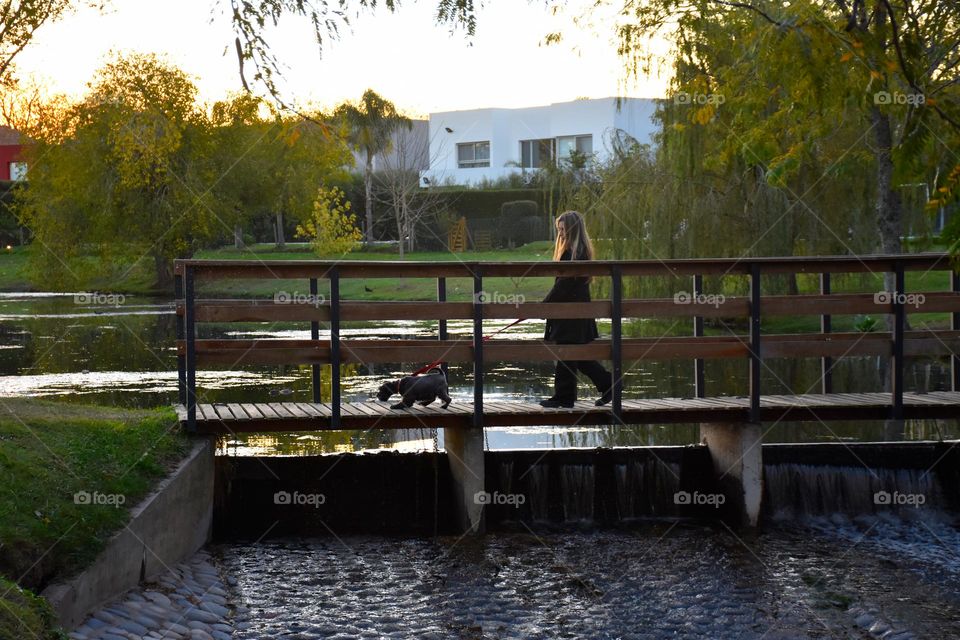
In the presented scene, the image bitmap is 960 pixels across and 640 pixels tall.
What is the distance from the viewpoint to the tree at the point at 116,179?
42.9 meters

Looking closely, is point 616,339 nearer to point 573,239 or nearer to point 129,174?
point 573,239

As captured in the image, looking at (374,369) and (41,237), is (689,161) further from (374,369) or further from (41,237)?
(41,237)

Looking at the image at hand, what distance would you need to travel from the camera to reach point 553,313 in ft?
34.9

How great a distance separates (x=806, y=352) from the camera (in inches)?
430

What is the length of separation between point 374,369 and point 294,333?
26.4 feet

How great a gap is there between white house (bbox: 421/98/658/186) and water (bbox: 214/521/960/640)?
56.2m

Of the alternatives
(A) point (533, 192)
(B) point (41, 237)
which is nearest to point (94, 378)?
(B) point (41, 237)

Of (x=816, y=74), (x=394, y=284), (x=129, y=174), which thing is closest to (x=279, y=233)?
(x=129, y=174)

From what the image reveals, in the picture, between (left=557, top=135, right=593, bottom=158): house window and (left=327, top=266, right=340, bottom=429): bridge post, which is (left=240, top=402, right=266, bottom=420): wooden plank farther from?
(left=557, top=135, right=593, bottom=158): house window

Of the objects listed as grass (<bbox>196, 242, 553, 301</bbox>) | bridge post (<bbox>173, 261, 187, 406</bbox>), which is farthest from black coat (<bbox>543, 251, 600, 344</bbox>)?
grass (<bbox>196, 242, 553, 301</bbox>)

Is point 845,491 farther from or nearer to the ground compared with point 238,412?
nearer to the ground

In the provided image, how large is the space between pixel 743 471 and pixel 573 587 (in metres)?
2.72

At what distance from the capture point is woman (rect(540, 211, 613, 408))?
35.7 ft

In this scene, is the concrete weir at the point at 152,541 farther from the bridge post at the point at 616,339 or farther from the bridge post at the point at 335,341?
the bridge post at the point at 616,339
